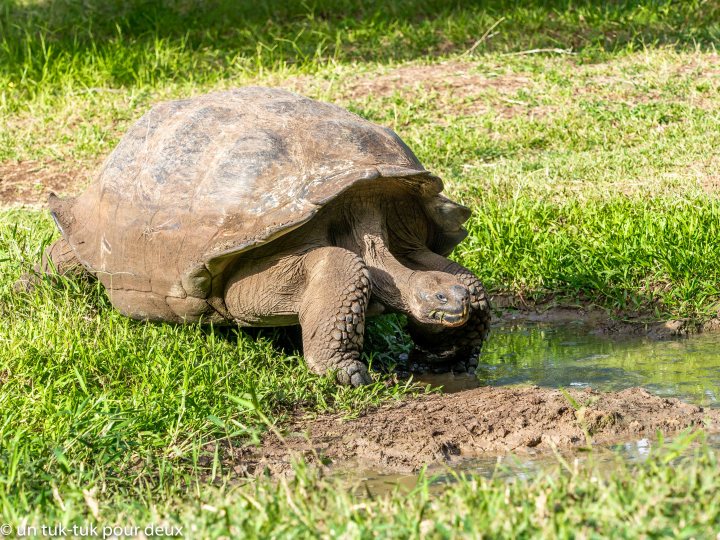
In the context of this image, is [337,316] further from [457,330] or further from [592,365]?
[592,365]

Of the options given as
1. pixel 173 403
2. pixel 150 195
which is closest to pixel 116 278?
pixel 150 195

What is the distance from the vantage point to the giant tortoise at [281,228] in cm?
475

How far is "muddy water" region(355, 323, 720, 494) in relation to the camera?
15.0 ft

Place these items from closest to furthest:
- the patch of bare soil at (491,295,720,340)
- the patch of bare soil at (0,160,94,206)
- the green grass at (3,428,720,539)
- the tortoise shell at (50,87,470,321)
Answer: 1. the green grass at (3,428,720,539)
2. the tortoise shell at (50,87,470,321)
3. the patch of bare soil at (491,295,720,340)
4. the patch of bare soil at (0,160,94,206)

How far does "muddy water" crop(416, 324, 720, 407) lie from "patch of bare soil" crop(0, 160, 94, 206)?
15.7 feet

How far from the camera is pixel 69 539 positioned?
8.97 feet

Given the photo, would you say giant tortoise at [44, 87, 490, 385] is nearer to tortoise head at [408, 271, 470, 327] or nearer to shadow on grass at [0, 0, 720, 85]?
tortoise head at [408, 271, 470, 327]

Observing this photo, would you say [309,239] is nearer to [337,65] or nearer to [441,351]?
[441,351]

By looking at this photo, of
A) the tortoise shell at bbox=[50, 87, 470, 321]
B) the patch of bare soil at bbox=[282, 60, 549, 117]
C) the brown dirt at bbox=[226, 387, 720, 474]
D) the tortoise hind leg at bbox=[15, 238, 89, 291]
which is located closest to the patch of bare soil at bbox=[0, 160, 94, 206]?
the patch of bare soil at bbox=[282, 60, 549, 117]

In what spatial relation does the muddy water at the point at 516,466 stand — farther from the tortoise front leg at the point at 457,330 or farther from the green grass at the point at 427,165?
the tortoise front leg at the point at 457,330

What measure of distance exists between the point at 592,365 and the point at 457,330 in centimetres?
67

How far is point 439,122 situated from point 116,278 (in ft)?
18.0

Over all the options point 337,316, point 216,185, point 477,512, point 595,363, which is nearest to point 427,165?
point 595,363

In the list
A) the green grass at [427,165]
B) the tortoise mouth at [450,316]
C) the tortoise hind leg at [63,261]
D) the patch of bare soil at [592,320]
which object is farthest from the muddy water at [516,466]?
the tortoise hind leg at [63,261]
